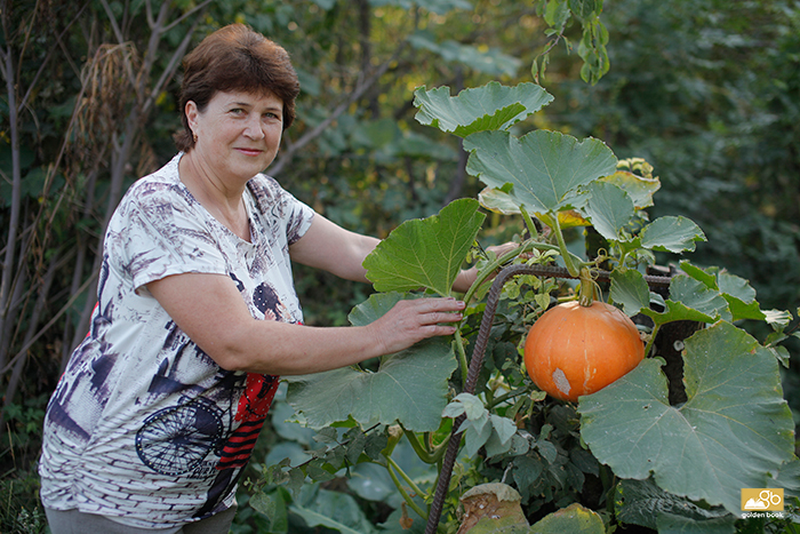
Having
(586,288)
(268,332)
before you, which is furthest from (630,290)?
(268,332)

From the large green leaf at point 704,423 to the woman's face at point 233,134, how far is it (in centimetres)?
92

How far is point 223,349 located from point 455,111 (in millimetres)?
706

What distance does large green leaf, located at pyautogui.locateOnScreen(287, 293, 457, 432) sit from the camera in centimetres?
112

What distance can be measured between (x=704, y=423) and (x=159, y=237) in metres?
1.10

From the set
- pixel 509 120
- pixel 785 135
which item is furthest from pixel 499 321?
pixel 785 135

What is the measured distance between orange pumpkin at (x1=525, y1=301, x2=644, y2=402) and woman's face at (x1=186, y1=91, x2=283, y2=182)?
788 mm

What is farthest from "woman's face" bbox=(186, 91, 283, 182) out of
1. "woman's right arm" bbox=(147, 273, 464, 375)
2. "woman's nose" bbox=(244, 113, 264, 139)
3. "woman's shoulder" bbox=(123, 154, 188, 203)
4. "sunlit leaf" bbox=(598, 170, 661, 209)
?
"sunlit leaf" bbox=(598, 170, 661, 209)

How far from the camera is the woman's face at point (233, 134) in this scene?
1.36m

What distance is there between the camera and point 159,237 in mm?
1185

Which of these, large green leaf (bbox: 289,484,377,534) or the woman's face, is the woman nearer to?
the woman's face

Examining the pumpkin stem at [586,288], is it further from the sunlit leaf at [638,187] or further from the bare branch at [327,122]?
the bare branch at [327,122]

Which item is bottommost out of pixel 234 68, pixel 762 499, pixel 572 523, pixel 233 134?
pixel 572 523

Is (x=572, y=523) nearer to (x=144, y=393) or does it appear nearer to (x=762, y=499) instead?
(x=762, y=499)

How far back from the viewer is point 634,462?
0.99m
